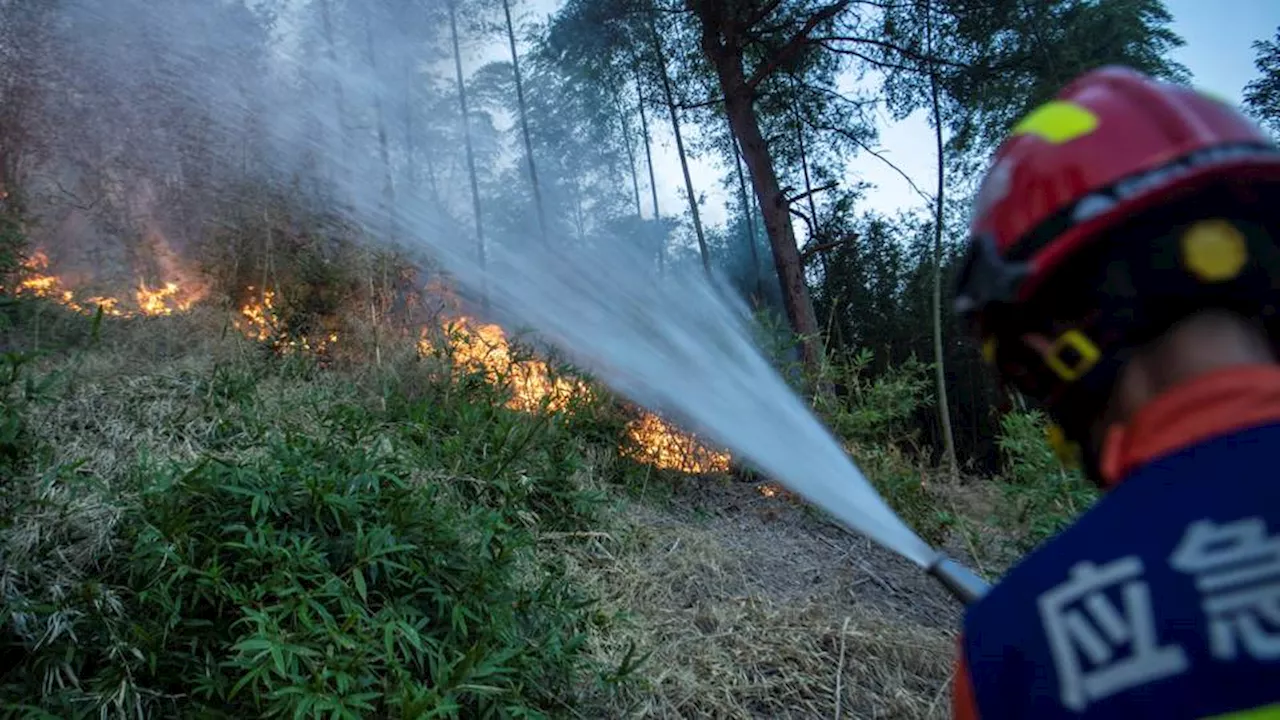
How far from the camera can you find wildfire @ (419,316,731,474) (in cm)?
526

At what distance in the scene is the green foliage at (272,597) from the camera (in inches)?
93.4

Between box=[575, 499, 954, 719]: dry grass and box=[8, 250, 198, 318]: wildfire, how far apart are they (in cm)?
419

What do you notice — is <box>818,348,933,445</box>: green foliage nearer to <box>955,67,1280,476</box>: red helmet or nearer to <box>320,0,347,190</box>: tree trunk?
<box>955,67,1280,476</box>: red helmet

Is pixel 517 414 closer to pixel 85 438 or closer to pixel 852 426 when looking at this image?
pixel 85 438

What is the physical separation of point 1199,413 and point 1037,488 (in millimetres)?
3607

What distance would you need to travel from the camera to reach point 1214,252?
77 centimetres

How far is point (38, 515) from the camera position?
282 centimetres

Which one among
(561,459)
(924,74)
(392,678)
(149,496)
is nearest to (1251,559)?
(392,678)

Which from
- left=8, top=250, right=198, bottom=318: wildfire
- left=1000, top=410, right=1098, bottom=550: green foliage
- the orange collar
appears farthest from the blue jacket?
left=8, top=250, right=198, bottom=318: wildfire

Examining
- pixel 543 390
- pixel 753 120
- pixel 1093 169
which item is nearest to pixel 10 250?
pixel 543 390

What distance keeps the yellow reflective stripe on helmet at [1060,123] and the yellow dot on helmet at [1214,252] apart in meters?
0.16

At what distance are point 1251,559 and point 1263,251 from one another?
0.32 meters

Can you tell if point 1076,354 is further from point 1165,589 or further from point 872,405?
point 872,405

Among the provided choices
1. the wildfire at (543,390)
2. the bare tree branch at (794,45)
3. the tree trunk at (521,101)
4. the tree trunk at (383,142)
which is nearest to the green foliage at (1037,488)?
the wildfire at (543,390)
